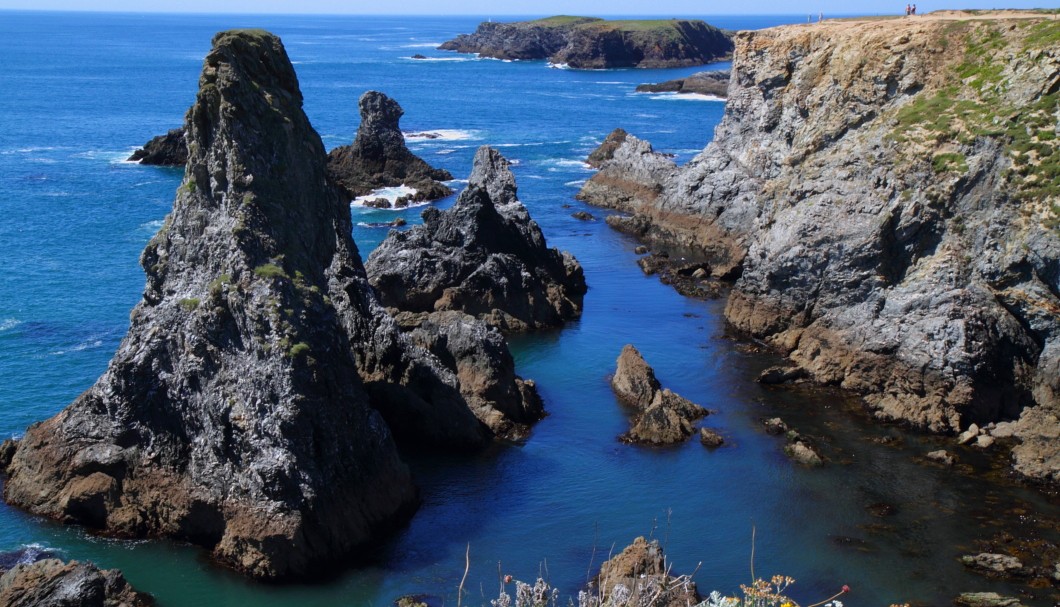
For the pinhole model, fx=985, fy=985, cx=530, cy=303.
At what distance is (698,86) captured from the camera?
179 metres

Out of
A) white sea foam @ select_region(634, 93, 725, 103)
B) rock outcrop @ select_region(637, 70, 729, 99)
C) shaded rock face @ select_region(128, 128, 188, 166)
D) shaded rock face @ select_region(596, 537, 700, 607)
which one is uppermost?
rock outcrop @ select_region(637, 70, 729, 99)

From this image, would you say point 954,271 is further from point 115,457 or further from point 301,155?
point 115,457

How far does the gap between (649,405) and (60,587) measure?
2721cm

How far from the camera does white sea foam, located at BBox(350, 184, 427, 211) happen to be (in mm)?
89438

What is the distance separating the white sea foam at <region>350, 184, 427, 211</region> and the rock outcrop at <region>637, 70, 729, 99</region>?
93.9m

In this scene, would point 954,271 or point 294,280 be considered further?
point 954,271

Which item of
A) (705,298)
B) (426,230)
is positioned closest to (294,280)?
(426,230)

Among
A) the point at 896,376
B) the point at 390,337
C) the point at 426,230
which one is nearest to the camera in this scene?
the point at 390,337

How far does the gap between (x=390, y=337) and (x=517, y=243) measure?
21.8 meters

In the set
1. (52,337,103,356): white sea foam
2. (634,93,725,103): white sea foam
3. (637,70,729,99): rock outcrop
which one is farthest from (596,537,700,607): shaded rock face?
(637,70,729,99): rock outcrop

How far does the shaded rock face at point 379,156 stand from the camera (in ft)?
318

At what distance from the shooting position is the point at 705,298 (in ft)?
213

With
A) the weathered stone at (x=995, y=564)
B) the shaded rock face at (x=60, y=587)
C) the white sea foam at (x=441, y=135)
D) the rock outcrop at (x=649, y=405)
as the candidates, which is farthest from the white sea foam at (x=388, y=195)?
the weathered stone at (x=995, y=564)

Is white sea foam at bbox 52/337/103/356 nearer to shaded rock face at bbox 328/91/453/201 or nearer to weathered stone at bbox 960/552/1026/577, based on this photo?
weathered stone at bbox 960/552/1026/577
